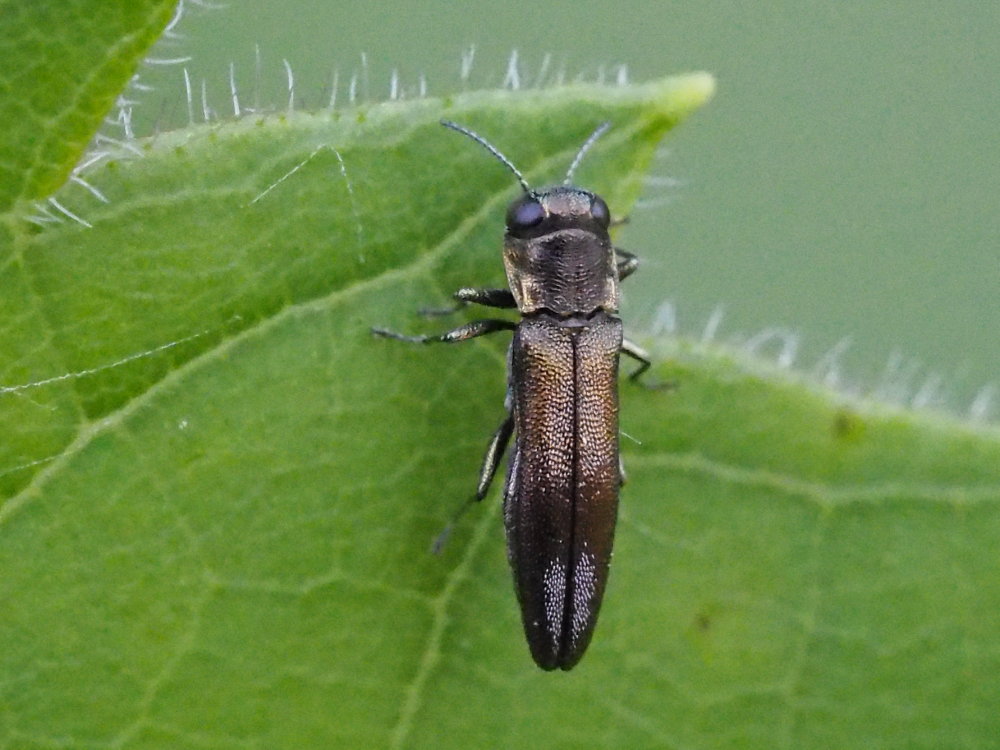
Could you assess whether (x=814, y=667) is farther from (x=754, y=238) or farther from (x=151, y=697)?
(x=754, y=238)

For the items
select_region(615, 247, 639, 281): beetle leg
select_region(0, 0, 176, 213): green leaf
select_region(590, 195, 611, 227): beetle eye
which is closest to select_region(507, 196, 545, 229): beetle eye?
select_region(590, 195, 611, 227): beetle eye

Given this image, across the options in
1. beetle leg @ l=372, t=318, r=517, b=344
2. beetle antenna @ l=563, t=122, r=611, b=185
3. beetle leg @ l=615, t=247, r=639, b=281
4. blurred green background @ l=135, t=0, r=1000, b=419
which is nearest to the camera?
beetle antenna @ l=563, t=122, r=611, b=185

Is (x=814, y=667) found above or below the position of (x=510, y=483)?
below

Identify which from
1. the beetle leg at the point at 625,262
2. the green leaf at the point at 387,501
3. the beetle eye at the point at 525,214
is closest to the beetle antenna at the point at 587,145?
the green leaf at the point at 387,501

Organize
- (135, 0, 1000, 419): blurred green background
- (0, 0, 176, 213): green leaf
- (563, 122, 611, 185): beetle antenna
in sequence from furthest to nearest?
(135, 0, 1000, 419): blurred green background
(563, 122, 611, 185): beetle antenna
(0, 0, 176, 213): green leaf

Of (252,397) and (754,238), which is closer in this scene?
(252,397)

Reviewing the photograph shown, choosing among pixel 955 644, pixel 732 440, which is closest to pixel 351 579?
pixel 732 440

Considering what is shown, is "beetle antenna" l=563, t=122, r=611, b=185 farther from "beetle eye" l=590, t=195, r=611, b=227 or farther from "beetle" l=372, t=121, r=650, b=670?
"beetle eye" l=590, t=195, r=611, b=227

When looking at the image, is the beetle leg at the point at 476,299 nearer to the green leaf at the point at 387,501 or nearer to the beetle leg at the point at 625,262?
the green leaf at the point at 387,501

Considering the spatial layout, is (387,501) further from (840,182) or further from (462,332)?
(840,182)
